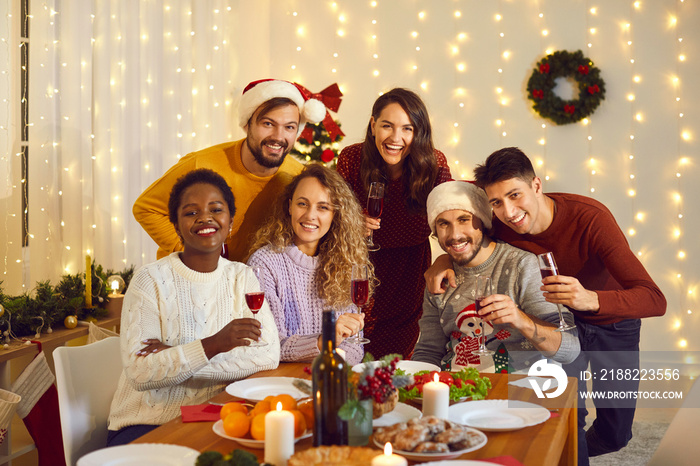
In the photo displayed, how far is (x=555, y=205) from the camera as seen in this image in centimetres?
243

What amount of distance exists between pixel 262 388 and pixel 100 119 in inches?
88.2

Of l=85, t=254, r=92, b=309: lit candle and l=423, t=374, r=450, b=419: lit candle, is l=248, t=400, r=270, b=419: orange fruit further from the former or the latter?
l=85, t=254, r=92, b=309: lit candle

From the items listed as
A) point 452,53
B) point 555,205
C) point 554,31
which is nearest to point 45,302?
point 555,205

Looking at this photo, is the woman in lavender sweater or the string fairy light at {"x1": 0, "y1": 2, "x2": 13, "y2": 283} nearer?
the woman in lavender sweater

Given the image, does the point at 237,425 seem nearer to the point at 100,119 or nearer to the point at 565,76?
the point at 100,119

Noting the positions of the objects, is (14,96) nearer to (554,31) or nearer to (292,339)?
(292,339)

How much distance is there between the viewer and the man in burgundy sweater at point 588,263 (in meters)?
2.25

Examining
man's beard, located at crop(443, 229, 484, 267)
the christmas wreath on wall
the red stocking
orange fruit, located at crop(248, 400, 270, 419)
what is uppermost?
the christmas wreath on wall

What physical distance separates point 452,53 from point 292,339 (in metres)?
3.47

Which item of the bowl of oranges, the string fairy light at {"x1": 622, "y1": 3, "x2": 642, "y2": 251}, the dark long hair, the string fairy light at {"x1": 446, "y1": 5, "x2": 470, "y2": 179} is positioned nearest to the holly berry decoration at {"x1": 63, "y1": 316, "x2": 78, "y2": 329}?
the dark long hair

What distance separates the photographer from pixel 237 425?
1.27 meters

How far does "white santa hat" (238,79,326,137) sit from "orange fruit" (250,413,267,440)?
1.83m

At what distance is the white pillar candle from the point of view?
1140mm

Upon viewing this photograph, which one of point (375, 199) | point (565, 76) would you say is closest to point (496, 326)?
point (375, 199)
